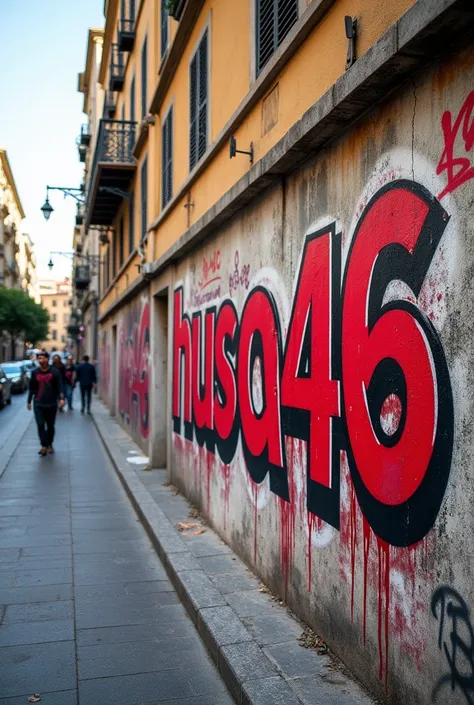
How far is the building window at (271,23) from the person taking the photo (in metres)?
5.05

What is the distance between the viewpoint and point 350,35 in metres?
3.76

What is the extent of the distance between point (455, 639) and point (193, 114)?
7.44 m

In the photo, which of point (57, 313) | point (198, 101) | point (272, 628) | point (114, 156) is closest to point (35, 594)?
point (272, 628)

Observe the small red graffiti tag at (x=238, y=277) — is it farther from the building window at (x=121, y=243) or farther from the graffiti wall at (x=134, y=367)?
the building window at (x=121, y=243)

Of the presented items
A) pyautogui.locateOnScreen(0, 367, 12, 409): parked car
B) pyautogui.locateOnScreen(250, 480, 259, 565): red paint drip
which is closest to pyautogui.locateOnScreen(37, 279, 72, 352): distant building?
pyautogui.locateOnScreen(0, 367, 12, 409): parked car

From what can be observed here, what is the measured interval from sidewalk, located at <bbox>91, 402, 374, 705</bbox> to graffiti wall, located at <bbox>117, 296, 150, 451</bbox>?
577 cm

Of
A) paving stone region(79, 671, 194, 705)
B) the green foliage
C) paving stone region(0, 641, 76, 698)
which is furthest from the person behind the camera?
the green foliage

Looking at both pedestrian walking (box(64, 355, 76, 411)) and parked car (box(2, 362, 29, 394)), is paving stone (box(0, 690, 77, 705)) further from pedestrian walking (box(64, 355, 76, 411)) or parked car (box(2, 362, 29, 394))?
parked car (box(2, 362, 29, 394))

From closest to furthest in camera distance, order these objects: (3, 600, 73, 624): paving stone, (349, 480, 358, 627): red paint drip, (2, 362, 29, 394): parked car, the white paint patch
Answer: (349, 480, 358, 627): red paint drip
(3, 600, 73, 624): paving stone
the white paint patch
(2, 362, 29, 394): parked car

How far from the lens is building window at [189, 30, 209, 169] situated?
8.00 meters

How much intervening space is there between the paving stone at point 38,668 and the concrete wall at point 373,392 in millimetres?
1526

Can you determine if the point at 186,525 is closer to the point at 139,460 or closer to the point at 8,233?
the point at 139,460

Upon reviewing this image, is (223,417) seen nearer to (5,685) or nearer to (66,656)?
(66,656)

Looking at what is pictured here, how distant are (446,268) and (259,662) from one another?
2.50 meters
